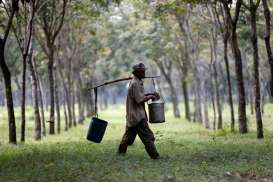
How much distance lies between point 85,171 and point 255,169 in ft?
10.7

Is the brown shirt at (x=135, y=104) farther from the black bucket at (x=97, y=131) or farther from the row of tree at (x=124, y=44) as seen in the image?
the row of tree at (x=124, y=44)

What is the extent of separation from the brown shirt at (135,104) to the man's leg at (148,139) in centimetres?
17

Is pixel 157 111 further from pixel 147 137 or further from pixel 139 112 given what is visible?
pixel 147 137

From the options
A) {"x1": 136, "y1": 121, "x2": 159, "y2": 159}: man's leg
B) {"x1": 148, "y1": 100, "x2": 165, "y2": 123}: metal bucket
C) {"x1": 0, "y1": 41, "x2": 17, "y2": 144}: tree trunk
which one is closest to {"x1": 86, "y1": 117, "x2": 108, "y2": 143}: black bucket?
{"x1": 136, "y1": 121, "x2": 159, "y2": 159}: man's leg

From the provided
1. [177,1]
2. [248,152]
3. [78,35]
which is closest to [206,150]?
[248,152]

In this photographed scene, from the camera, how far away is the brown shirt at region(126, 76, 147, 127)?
38.4 ft

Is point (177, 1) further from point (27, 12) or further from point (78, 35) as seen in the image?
point (78, 35)

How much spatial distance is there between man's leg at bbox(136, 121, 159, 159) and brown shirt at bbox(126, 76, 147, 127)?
0.17 metres

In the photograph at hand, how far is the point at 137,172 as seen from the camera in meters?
10.0

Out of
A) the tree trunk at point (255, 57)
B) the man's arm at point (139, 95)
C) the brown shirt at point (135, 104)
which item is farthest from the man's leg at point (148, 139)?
the tree trunk at point (255, 57)

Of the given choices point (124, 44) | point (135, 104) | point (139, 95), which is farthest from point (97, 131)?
point (124, 44)

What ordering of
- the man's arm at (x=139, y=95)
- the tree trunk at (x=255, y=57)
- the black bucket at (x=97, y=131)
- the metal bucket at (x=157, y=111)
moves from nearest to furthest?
1. the man's arm at (x=139, y=95)
2. the metal bucket at (x=157, y=111)
3. the black bucket at (x=97, y=131)
4. the tree trunk at (x=255, y=57)

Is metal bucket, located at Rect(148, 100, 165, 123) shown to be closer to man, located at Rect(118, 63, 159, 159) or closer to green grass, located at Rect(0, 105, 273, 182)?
man, located at Rect(118, 63, 159, 159)

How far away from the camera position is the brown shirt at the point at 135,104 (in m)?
11.7
